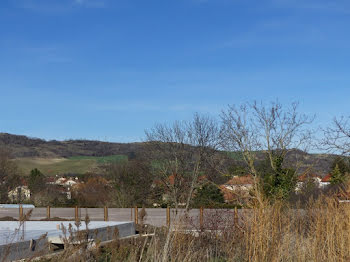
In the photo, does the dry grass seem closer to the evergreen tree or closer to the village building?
the evergreen tree

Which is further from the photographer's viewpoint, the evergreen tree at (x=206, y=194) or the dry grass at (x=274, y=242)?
the evergreen tree at (x=206, y=194)

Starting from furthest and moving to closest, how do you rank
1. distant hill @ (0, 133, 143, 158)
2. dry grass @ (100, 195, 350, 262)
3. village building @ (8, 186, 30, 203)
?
distant hill @ (0, 133, 143, 158) → village building @ (8, 186, 30, 203) → dry grass @ (100, 195, 350, 262)

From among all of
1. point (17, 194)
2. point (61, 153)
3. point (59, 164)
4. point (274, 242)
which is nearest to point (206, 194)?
point (17, 194)

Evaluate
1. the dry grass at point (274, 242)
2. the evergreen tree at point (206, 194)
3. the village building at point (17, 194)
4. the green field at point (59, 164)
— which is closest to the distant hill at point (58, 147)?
the green field at point (59, 164)

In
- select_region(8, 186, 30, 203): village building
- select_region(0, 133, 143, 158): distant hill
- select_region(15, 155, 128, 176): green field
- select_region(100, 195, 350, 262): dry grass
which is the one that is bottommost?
select_region(100, 195, 350, 262): dry grass

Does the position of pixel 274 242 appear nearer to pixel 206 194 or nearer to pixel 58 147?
pixel 206 194

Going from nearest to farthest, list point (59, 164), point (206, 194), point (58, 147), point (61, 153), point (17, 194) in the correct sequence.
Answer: point (206, 194) < point (17, 194) < point (59, 164) < point (61, 153) < point (58, 147)

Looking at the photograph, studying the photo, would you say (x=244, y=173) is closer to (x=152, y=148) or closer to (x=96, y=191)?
(x=152, y=148)

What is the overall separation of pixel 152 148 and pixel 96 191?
8383mm

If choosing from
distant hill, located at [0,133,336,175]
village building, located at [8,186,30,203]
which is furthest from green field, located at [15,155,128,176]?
village building, located at [8,186,30,203]

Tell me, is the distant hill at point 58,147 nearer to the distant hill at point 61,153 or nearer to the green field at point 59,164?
the distant hill at point 61,153

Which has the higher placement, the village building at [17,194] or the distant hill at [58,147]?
the distant hill at [58,147]

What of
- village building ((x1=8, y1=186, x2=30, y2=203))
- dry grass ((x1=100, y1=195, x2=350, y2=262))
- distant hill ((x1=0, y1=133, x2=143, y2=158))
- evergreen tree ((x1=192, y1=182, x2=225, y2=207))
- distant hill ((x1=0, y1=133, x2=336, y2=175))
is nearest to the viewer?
dry grass ((x1=100, y1=195, x2=350, y2=262))

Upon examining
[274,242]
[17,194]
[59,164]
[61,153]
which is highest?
[61,153]
